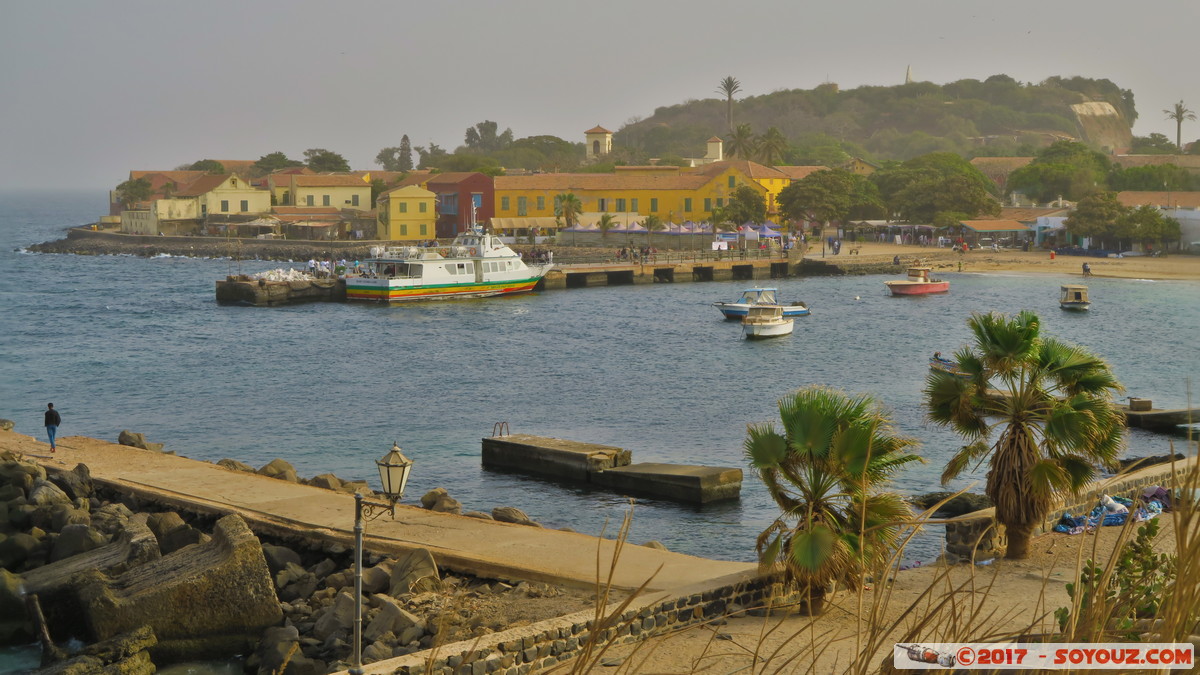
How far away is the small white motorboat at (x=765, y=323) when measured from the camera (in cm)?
4716

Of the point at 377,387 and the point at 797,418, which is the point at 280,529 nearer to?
the point at 797,418

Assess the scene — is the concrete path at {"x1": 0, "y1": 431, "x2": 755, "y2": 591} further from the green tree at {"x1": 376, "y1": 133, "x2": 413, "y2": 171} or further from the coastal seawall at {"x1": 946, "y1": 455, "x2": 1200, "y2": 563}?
the green tree at {"x1": 376, "y1": 133, "x2": 413, "y2": 171}

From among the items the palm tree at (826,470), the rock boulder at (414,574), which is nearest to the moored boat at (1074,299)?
the palm tree at (826,470)

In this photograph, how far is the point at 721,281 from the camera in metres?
75.1

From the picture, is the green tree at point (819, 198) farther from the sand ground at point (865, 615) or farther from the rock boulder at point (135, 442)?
the sand ground at point (865, 615)

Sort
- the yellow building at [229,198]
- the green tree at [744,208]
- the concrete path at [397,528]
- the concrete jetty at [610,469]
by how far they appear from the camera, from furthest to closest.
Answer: the yellow building at [229,198]
the green tree at [744,208]
the concrete jetty at [610,469]
the concrete path at [397,528]

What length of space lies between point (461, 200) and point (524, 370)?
168ft

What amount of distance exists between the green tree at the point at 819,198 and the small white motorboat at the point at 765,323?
4180cm

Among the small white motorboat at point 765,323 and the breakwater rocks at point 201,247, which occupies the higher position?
the breakwater rocks at point 201,247

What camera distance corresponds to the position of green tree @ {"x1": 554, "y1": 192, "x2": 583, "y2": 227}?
290ft

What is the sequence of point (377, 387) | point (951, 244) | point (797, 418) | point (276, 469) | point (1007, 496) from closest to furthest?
point (797, 418), point (1007, 496), point (276, 469), point (377, 387), point (951, 244)

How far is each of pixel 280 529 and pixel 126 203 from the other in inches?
4291

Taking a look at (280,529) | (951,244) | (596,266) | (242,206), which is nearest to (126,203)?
(242,206)

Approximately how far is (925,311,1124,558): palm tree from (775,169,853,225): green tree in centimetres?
7623
